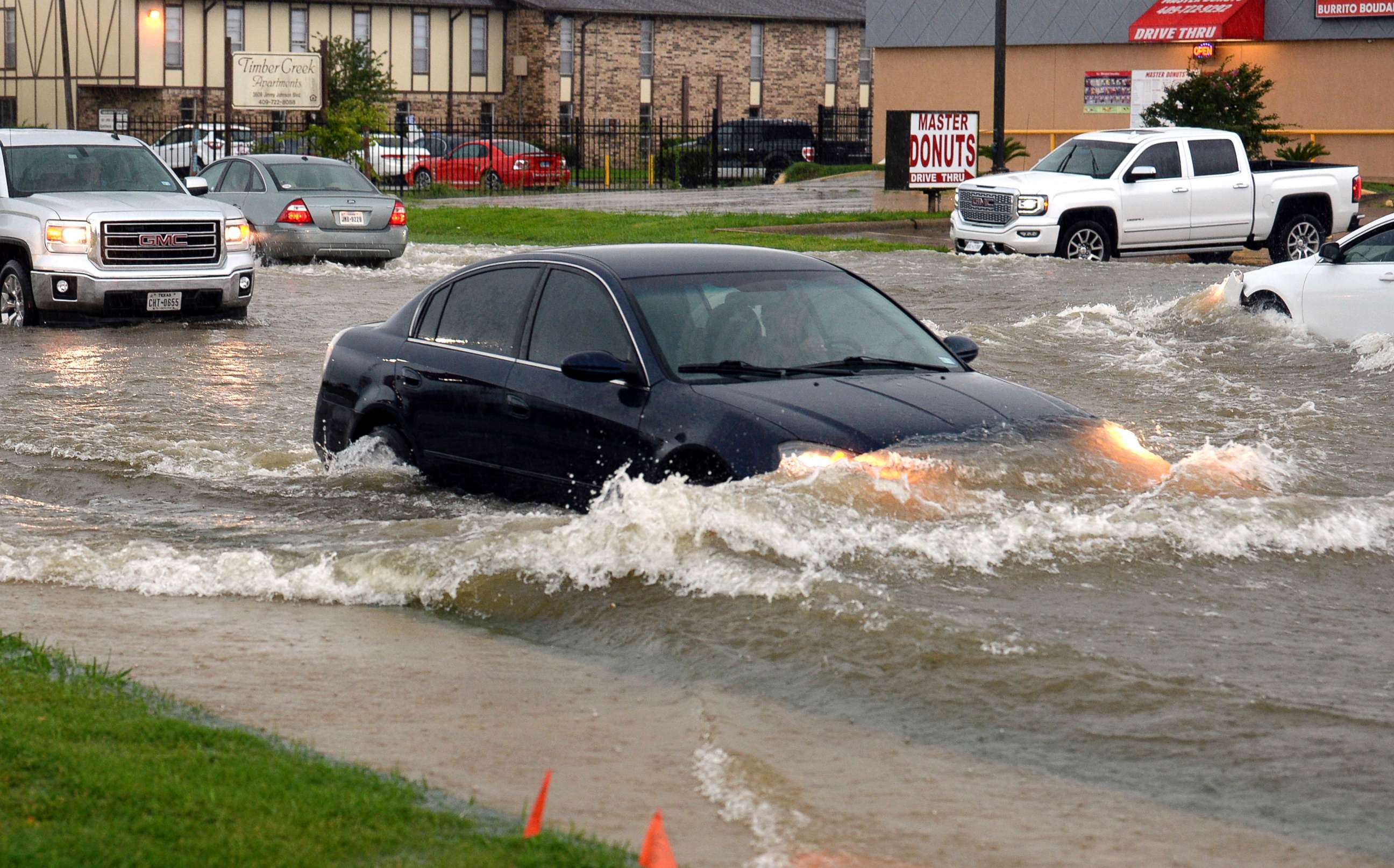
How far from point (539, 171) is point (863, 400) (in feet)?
127

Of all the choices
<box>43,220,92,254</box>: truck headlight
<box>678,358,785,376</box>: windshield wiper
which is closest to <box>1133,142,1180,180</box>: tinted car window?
<box>43,220,92,254</box>: truck headlight

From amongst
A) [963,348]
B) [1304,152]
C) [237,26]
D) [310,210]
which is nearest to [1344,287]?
[963,348]

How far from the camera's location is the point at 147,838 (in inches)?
157

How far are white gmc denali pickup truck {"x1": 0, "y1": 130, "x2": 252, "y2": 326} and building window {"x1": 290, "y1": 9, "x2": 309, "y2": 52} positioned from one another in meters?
46.0

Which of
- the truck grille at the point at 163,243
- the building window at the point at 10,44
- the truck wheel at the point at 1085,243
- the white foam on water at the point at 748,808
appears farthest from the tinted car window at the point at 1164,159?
the building window at the point at 10,44

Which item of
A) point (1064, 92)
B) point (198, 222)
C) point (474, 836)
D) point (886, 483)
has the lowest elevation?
point (474, 836)

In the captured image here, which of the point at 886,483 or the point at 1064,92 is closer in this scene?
the point at 886,483

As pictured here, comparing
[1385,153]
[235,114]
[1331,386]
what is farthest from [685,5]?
[1331,386]

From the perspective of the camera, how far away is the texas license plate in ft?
57.1

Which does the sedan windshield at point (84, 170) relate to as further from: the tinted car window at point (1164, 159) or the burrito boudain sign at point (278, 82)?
the burrito boudain sign at point (278, 82)

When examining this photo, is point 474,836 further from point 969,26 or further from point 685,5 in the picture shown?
point 685,5

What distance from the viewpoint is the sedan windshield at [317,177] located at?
23906mm

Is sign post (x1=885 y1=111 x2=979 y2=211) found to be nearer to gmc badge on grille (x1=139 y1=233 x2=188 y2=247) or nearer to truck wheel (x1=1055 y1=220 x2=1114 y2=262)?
truck wheel (x1=1055 y1=220 x2=1114 y2=262)

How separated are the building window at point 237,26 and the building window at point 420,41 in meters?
6.26
